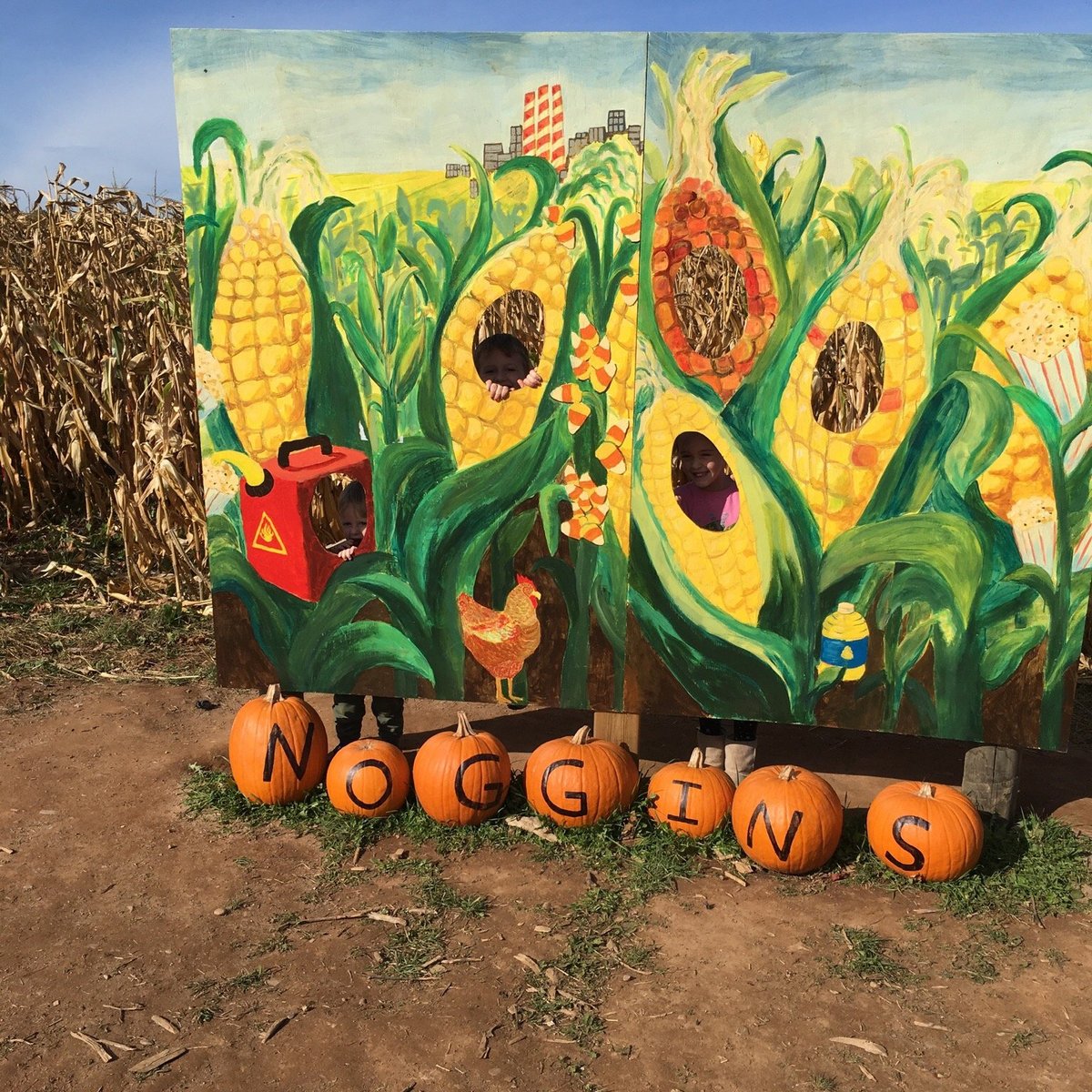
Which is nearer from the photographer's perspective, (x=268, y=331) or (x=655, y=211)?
(x=655, y=211)

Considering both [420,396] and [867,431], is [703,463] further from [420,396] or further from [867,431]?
[420,396]

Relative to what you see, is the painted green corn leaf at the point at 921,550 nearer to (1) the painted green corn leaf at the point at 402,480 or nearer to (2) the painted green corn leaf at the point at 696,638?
(2) the painted green corn leaf at the point at 696,638

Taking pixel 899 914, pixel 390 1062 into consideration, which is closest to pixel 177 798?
pixel 390 1062

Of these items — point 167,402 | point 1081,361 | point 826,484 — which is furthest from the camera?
point 167,402

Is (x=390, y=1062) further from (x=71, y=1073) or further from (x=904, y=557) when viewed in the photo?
(x=904, y=557)

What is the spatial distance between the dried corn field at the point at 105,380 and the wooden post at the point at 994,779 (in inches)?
230

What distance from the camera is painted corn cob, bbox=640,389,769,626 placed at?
427 cm

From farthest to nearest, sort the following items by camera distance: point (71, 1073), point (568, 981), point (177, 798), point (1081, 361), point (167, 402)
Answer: point (167, 402) → point (177, 798) → point (1081, 361) → point (568, 981) → point (71, 1073)


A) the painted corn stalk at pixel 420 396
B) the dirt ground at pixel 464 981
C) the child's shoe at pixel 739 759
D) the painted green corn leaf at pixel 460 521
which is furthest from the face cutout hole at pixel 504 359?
the dirt ground at pixel 464 981

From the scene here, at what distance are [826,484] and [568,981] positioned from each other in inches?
88.0

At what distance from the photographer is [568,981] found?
12.2ft

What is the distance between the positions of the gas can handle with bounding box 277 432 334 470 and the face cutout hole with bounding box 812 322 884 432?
3791 millimetres

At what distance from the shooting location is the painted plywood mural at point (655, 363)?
3924 mm

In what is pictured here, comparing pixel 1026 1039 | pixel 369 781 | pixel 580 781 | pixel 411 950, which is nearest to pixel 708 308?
pixel 580 781
